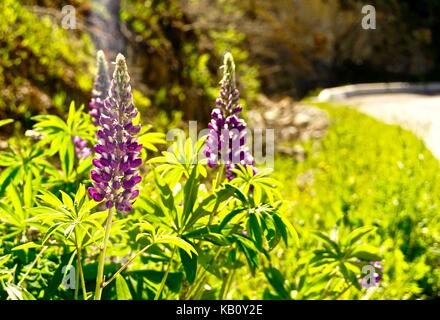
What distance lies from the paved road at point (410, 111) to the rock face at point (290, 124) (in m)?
1.45

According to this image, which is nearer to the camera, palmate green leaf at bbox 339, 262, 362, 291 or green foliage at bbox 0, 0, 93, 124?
palmate green leaf at bbox 339, 262, 362, 291

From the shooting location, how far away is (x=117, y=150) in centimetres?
195

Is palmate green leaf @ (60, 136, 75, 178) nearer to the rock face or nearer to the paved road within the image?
the rock face

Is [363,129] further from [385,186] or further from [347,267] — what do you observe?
[347,267]

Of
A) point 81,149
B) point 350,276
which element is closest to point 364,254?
point 350,276

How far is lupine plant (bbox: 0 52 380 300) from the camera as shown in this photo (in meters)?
1.96

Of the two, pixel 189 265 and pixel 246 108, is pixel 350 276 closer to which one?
pixel 189 265

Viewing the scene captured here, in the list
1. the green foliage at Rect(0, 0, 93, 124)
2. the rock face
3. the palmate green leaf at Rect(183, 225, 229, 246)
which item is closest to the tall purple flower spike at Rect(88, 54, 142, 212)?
the palmate green leaf at Rect(183, 225, 229, 246)

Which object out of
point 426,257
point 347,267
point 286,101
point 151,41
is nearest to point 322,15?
point 286,101

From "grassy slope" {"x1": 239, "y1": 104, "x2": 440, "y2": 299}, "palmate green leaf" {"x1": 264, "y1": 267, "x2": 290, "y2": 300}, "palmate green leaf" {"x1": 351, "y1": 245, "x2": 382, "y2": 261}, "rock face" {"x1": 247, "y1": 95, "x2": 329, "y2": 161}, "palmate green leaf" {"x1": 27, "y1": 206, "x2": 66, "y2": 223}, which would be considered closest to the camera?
"palmate green leaf" {"x1": 27, "y1": 206, "x2": 66, "y2": 223}

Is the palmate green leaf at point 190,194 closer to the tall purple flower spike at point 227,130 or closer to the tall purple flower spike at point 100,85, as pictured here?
the tall purple flower spike at point 227,130

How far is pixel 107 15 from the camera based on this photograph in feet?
25.0

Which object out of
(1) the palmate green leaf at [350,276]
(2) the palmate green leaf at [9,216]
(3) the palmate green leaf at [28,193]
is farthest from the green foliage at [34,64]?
(1) the palmate green leaf at [350,276]
